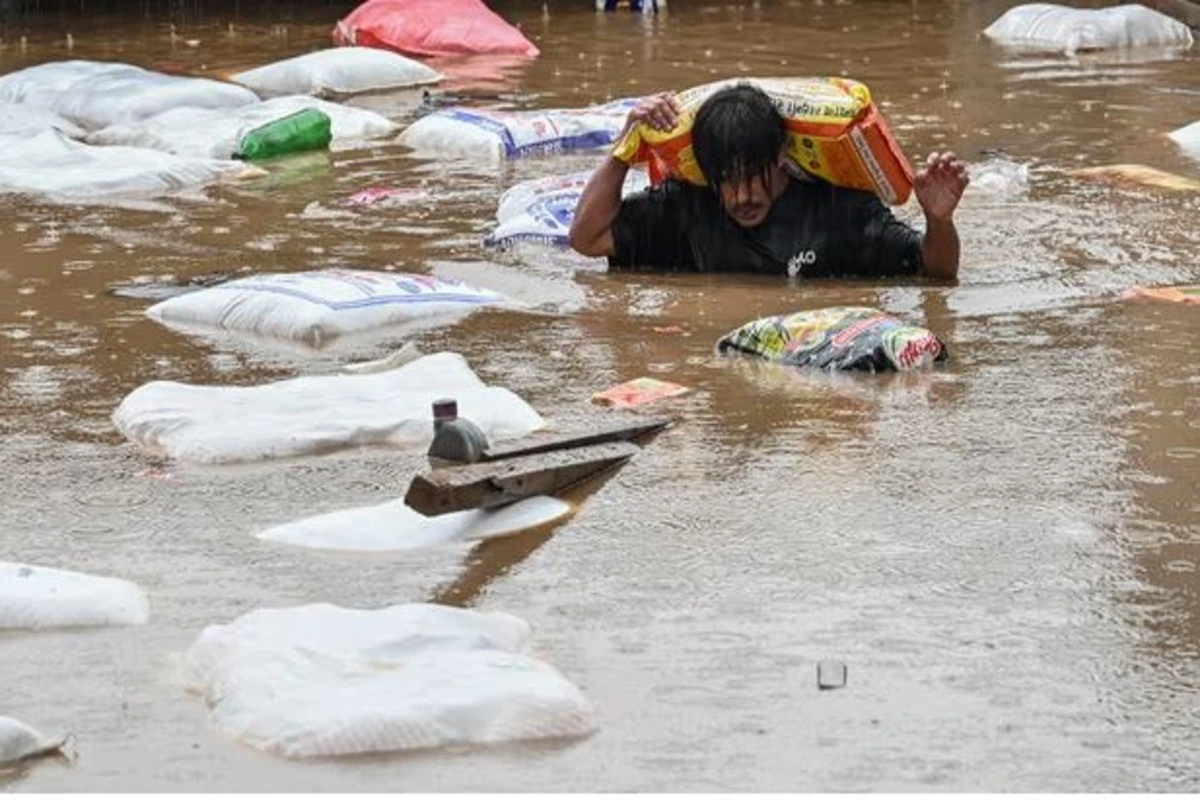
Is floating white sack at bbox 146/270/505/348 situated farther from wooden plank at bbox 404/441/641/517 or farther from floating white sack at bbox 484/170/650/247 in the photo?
wooden plank at bbox 404/441/641/517

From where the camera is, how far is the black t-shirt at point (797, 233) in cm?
701

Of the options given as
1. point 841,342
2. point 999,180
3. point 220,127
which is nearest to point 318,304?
point 841,342

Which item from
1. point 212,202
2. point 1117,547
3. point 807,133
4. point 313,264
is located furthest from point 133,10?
point 1117,547

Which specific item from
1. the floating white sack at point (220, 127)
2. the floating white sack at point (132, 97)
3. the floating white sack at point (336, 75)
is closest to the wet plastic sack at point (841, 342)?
the floating white sack at point (220, 127)

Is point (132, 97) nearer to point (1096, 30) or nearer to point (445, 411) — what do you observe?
point (1096, 30)

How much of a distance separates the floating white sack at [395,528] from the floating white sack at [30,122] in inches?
213

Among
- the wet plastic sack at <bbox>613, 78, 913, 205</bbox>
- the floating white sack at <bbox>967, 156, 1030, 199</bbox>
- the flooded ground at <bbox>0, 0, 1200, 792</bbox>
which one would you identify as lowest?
the floating white sack at <bbox>967, 156, 1030, 199</bbox>

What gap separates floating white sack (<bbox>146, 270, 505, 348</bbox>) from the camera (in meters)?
6.39

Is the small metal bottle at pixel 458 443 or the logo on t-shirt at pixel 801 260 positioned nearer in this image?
the small metal bottle at pixel 458 443

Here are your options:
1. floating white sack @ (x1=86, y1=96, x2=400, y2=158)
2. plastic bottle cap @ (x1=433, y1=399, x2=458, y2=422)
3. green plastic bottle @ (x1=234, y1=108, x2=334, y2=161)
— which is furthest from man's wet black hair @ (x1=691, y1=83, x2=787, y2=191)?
floating white sack @ (x1=86, y1=96, x2=400, y2=158)

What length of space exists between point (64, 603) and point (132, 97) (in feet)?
22.6

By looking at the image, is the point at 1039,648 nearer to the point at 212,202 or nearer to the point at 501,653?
the point at 501,653

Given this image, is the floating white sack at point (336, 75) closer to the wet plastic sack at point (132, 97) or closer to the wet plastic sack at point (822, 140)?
the wet plastic sack at point (132, 97)

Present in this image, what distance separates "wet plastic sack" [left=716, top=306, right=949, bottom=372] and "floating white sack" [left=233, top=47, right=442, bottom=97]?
6.21 metres
